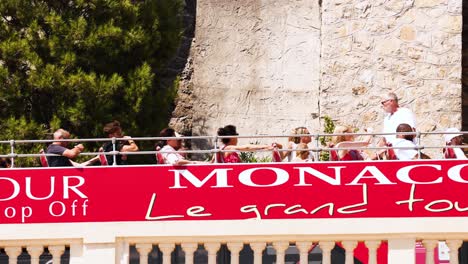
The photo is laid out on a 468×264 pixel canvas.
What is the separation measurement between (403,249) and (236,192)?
2313 millimetres

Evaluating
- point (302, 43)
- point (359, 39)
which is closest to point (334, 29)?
point (359, 39)

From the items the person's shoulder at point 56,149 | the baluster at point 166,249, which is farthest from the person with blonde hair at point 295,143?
the person's shoulder at point 56,149

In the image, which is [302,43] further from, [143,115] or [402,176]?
[402,176]

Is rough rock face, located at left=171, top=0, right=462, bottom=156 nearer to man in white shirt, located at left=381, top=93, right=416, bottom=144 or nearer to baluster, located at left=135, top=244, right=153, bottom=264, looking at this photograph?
man in white shirt, located at left=381, top=93, right=416, bottom=144

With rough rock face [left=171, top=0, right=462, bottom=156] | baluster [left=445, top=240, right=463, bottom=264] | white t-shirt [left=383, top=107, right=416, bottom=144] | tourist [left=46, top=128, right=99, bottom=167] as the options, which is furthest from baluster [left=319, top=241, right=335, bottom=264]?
rough rock face [left=171, top=0, right=462, bottom=156]

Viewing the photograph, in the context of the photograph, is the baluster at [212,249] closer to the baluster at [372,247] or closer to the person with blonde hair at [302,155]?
the person with blonde hair at [302,155]

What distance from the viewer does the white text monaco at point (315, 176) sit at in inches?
785

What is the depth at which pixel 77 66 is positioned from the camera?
28.2m

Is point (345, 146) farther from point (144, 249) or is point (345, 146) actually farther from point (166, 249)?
point (144, 249)

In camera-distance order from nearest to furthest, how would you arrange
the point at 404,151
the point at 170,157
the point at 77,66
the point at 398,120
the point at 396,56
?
the point at 404,151 → the point at 170,157 → the point at 398,120 → the point at 77,66 → the point at 396,56

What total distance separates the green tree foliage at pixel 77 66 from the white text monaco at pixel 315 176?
7985 mm

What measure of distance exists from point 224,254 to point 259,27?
35.2 feet

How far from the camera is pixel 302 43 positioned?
31.3 m

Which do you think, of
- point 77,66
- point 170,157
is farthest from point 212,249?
point 77,66
